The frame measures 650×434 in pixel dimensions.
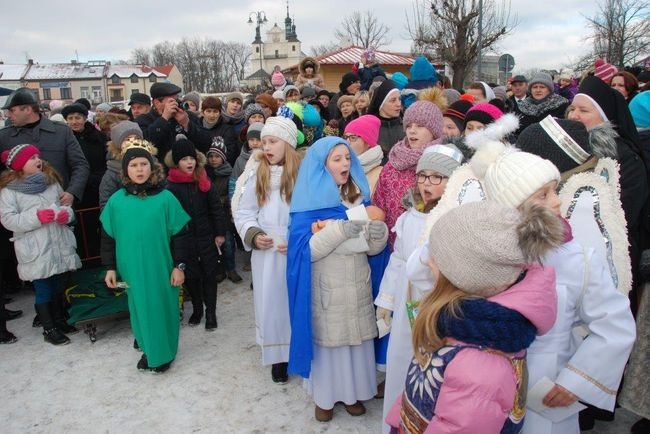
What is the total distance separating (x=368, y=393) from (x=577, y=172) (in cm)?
197

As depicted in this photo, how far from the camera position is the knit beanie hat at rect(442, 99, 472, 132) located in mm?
4285

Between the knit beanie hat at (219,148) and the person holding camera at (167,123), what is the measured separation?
0.21 m

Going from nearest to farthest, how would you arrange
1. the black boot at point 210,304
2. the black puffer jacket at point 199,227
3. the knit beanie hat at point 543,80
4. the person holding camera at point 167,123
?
the black puffer jacket at point 199,227 → the black boot at point 210,304 → the person holding camera at point 167,123 → the knit beanie hat at point 543,80

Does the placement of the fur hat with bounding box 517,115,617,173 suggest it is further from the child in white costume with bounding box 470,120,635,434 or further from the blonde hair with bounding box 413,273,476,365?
the blonde hair with bounding box 413,273,476,365

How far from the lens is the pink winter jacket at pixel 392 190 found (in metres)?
3.30

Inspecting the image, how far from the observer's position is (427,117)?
11.0ft

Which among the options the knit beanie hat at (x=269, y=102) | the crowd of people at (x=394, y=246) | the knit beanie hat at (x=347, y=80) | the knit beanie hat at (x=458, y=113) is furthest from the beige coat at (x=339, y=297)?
the knit beanie hat at (x=347, y=80)

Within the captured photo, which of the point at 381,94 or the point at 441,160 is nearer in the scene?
the point at 441,160

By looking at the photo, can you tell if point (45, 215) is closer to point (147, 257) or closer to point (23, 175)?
point (23, 175)

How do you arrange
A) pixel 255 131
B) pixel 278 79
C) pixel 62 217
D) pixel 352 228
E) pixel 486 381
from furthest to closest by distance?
1. pixel 278 79
2. pixel 255 131
3. pixel 62 217
4. pixel 352 228
5. pixel 486 381

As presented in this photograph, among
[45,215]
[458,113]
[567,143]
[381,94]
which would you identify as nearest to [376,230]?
[567,143]

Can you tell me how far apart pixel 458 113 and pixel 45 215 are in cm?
399

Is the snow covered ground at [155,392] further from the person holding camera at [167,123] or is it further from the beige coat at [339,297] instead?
the person holding camera at [167,123]

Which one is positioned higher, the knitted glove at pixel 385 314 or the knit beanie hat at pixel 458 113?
the knit beanie hat at pixel 458 113
